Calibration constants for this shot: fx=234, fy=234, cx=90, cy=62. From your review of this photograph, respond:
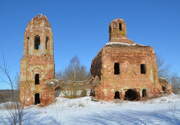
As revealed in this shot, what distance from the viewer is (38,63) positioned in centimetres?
2386

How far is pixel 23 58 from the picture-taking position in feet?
78.8

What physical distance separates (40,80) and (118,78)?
25.5 ft

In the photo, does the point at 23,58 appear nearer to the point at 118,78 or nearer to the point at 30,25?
the point at 30,25

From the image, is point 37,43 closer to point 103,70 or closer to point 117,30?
point 103,70

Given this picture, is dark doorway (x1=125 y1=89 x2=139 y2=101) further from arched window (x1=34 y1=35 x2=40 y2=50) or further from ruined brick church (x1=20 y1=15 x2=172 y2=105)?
arched window (x1=34 y1=35 x2=40 y2=50)

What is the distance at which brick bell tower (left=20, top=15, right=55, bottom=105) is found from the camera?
22750mm

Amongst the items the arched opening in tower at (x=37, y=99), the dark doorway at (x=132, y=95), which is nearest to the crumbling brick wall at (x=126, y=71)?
the dark doorway at (x=132, y=95)

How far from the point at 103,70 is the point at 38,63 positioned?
21.9 feet

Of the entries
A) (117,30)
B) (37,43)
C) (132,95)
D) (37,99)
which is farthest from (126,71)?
(37,43)

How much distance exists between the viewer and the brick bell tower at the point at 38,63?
22750 millimetres

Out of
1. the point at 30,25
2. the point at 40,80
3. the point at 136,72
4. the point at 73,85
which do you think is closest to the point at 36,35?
the point at 30,25

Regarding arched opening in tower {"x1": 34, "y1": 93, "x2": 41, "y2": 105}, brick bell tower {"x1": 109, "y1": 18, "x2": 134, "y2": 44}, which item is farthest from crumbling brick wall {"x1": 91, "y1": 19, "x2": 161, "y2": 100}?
arched opening in tower {"x1": 34, "y1": 93, "x2": 41, "y2": 105}

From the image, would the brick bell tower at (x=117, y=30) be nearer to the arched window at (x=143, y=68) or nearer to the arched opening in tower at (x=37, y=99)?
the arched window at (x=143, y=68)

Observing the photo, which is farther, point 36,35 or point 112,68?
point 36,35
